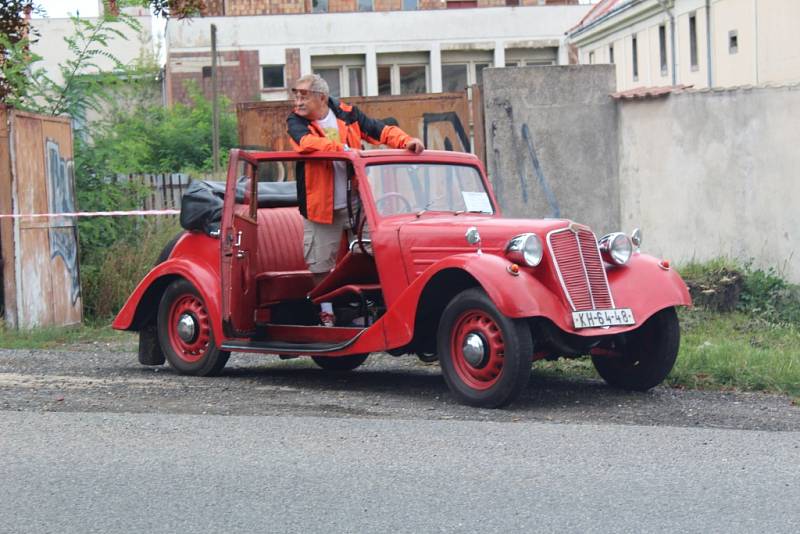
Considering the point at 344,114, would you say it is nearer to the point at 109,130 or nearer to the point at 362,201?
the point at 362,201

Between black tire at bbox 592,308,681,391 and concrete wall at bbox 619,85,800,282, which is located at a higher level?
concrete wall at bbox 619,85,800,282

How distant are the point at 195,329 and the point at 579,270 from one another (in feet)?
11.1

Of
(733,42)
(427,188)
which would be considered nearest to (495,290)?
(427,188)

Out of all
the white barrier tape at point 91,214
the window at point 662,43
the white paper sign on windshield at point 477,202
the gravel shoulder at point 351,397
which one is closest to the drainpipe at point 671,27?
the window at point 662,43

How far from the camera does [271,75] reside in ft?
173

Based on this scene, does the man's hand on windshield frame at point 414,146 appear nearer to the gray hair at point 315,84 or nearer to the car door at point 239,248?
the gray hair at point 315,84

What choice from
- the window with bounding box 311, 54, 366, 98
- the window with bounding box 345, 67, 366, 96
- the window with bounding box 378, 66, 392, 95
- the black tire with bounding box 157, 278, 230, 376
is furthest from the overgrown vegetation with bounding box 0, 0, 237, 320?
the window with bounding box 378, 66, 392, 95

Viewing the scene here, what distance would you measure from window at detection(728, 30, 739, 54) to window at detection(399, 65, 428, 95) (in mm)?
20331

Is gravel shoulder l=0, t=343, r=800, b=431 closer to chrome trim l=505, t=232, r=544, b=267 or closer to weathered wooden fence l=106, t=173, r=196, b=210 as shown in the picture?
chrome trim l=505, t=232, r=544, b=267

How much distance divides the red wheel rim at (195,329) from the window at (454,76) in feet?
149

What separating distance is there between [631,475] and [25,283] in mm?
9014

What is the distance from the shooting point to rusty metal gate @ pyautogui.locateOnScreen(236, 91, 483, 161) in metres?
15.9

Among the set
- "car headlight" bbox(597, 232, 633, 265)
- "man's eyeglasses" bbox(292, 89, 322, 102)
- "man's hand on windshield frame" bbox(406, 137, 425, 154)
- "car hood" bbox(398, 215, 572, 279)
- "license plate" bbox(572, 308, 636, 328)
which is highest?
"man's eyeglasses" bbox(292, 89, 322, 102)

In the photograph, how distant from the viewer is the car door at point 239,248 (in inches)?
377
